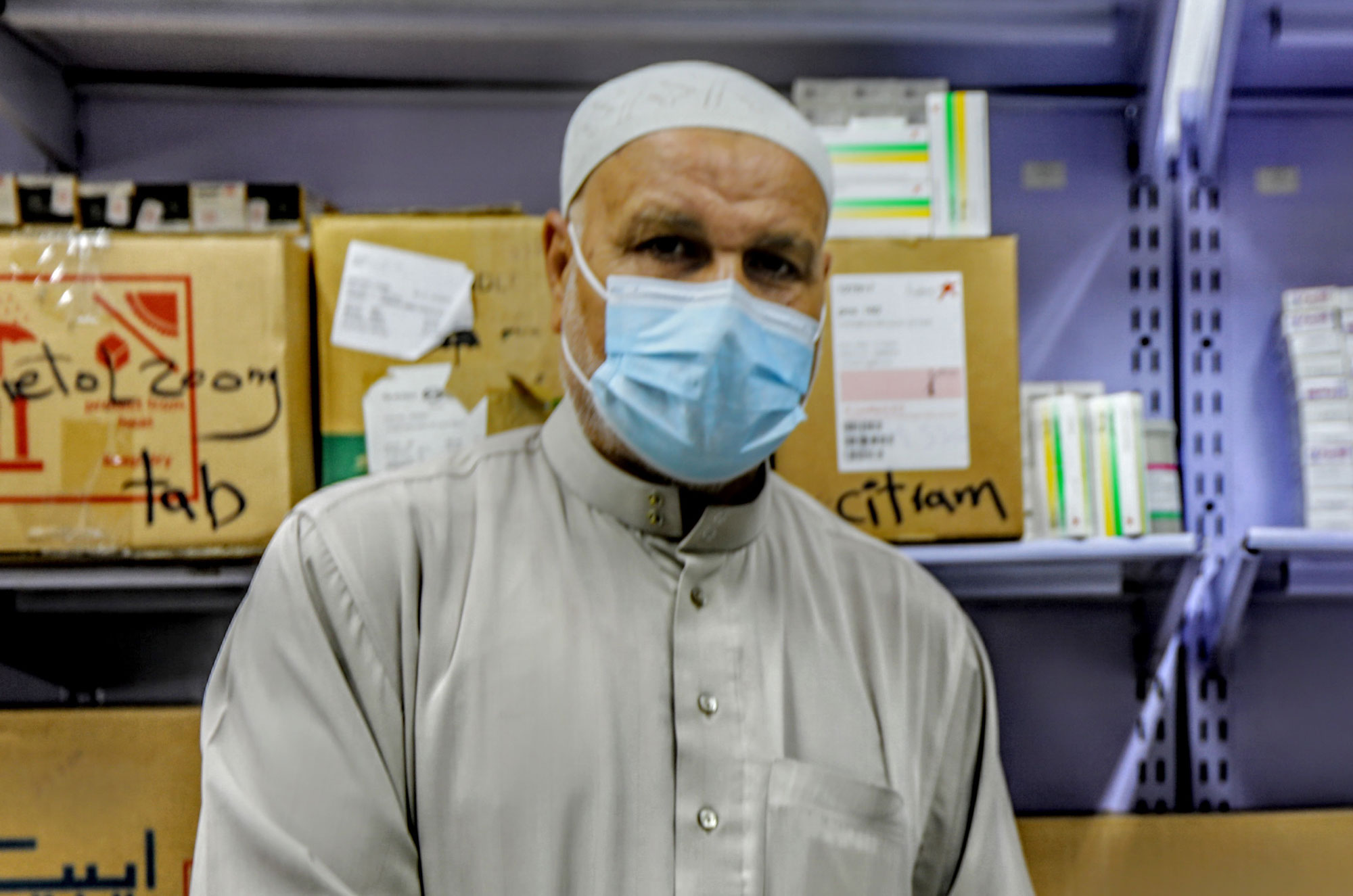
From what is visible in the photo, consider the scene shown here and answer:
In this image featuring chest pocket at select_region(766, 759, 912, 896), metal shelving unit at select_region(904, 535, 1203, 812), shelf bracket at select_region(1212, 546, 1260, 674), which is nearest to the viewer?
chest pocket at select_region(766, 759, 912, 896)

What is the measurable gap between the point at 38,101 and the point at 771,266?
1.16m

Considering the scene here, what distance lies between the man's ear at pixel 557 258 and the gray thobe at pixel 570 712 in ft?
0.45

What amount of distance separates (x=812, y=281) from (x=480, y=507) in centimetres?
44

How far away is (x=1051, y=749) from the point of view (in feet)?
4.98

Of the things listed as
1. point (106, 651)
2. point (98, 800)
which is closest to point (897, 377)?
point (98, 800)

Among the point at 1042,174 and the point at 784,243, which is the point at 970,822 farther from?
the point at 1042,174

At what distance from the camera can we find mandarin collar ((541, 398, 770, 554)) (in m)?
0.98

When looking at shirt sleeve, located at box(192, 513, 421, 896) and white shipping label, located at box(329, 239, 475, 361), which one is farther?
white shipping label, located at box(329, 239, 475, 361)

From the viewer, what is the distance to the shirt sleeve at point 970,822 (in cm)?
102

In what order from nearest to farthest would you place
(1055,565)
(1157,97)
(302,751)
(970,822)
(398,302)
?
1. (302,751)
2. (970,822)
3. (398,302)
4. (1055,565)
5. (1157,97)

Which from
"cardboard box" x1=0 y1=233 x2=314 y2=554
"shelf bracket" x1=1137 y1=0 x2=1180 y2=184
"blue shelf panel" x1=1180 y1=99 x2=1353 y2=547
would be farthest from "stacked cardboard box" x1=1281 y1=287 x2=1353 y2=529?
"cardboard box" x1=0 y1=233 x2=314 y2=554

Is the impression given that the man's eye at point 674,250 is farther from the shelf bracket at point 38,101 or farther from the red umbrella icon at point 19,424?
the shelf bracket at point 38,101

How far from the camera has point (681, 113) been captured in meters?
0.98

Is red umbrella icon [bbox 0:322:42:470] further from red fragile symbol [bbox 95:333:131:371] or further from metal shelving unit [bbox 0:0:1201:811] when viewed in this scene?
metal shelving unit [bbox 0:0:1201:811]
